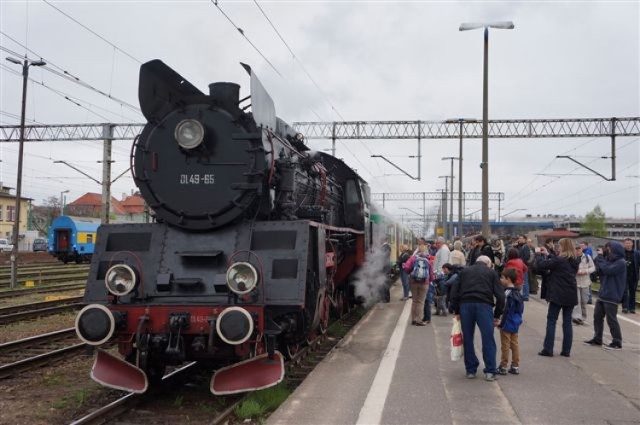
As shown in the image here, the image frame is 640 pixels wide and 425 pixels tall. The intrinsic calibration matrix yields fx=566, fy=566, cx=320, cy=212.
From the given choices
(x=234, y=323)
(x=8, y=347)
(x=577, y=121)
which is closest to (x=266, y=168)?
(x=234, y=323)

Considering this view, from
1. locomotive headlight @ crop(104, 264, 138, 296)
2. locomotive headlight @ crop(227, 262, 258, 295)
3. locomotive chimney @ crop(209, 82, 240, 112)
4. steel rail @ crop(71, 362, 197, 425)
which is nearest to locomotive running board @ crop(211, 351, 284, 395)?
locomotive headlight @ crop(227, 262, 258, 295)

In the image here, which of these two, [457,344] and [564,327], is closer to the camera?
[457,344]

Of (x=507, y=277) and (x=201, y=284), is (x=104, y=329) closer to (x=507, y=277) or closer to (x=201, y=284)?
(x=201, y=284)

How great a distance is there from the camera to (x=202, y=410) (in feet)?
19.0

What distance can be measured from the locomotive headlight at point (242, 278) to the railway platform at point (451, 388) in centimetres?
117

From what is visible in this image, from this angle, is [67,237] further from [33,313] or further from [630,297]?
[630,297]

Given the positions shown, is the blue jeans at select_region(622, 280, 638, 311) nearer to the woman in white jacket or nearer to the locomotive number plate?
the woman in white jacket

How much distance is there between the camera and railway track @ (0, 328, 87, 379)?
7.45m

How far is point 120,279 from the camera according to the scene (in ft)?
19.4

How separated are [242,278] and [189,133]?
1828 millimetres

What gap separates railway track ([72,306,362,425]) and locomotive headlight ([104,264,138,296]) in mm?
1103

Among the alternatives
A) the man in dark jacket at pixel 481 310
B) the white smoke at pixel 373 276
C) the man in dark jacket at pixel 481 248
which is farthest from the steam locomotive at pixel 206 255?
the white smoke at pixel 373 276

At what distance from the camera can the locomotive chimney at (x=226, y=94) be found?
6500mm

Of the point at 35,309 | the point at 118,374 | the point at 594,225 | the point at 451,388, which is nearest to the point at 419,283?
the point at 451,388
